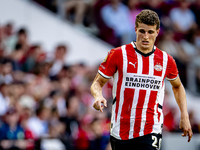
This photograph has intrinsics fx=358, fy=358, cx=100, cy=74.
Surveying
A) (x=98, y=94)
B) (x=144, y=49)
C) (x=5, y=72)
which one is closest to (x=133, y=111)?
(x=98, y=94)

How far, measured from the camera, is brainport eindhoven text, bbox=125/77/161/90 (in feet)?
14.5

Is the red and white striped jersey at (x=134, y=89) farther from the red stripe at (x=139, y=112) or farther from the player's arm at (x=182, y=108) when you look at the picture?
the player's arm at (x=182, y=108)

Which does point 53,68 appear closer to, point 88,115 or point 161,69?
point 88,115

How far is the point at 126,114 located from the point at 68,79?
516 cm

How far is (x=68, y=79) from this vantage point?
31.0ft

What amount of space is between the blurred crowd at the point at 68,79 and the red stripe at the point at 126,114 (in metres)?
3.27

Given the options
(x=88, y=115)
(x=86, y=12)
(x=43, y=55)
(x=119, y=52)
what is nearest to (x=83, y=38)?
(x=86, y=12)

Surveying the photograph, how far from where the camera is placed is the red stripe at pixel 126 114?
4.42 m

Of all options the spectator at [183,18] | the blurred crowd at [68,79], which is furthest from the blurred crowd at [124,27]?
the spectator at [183,18]

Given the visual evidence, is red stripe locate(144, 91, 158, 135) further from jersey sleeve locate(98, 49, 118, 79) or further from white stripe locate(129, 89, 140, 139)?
jersey sleeve locate(98, 49, 118, 79)

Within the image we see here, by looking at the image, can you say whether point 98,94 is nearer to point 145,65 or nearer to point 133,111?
point 133,111

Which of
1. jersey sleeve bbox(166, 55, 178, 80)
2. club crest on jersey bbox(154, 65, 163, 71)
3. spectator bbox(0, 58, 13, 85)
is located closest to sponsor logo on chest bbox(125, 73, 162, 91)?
club crest on jersey bbox(154, 65, 163, 71)

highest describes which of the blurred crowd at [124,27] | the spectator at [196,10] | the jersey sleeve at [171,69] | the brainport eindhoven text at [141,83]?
the spectator at [196,10]

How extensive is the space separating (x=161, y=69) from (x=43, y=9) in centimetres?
740
